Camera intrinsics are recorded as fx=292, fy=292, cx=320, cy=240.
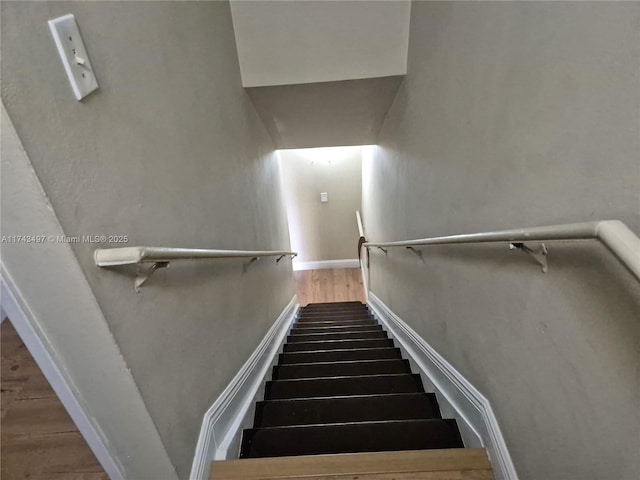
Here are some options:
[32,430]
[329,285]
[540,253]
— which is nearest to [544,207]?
[540,253]

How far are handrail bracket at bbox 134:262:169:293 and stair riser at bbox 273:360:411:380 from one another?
4.75 ft

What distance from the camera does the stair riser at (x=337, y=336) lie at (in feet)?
8.91

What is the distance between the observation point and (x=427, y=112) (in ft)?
4.91

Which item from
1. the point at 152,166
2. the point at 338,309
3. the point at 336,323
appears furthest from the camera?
the point at 338,309

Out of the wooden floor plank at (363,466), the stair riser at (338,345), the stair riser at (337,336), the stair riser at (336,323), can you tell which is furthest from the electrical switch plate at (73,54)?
the stair riser at (336,323)

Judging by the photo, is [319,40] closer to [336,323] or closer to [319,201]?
[336,323]

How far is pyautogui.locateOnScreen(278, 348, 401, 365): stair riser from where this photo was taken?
2193 mm

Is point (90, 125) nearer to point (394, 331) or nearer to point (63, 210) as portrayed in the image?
point (63, 210)

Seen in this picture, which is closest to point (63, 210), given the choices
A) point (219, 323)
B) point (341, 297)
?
point (219, 323)

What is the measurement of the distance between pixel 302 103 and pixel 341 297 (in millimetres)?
3954

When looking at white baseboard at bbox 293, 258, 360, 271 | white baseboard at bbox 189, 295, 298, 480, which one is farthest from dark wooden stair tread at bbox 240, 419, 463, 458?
white baseboard at bbox 293, 258, 360, 271

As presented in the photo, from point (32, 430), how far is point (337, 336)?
2264mm

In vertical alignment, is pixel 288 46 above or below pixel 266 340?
above

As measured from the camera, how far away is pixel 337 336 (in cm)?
278
